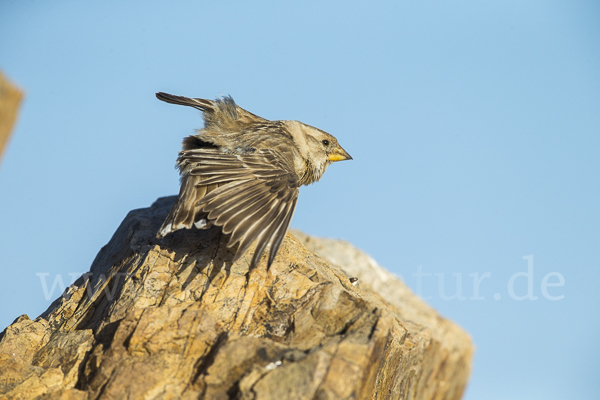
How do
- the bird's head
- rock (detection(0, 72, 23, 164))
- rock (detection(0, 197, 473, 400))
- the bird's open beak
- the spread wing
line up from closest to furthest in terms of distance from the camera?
rock (detection(0, 72, 23, 164)) < rock (detection(0, 197, 473, 400)) < the spread wing < the bird's head < the bird's open beak

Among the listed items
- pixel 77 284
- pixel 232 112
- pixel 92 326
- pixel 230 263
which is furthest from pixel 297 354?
pixel 232 112

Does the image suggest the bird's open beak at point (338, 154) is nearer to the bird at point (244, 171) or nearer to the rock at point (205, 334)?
the bird at point (244, 171)

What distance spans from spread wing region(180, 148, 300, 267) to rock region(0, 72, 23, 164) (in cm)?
243

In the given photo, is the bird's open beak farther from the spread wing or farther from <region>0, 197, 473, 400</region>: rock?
<region>0, 197, 473, 400</region>: rock

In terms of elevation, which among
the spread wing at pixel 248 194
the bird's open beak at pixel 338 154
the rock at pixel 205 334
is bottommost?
the rock at pixel 205 334

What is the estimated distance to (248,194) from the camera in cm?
588

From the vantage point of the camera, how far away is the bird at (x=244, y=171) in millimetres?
5516

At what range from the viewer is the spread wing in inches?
214

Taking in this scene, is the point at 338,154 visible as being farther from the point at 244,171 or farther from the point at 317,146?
the point at 244,171

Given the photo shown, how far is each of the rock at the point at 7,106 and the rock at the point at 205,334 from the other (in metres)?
2.34

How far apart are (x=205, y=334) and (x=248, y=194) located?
163cm

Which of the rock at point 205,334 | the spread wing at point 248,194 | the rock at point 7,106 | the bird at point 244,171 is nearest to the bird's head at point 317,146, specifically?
the bird at point 244,171

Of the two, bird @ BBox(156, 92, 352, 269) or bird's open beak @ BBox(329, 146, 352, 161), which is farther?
bird's open beak @ BBox(329, 146, 352, 161)

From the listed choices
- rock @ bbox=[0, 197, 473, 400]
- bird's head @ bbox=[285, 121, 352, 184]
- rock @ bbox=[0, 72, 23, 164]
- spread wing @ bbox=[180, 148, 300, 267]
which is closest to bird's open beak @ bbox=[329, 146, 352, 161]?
bird's head @ bbox=[285, 121, 352, 184]
